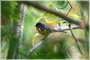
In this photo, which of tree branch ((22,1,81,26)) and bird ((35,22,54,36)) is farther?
bird ((35,22,54,36))

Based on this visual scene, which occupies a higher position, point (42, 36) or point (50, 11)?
point (50, 11)

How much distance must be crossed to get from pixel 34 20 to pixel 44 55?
9.3 inches

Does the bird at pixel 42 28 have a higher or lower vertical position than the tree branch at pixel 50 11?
lower

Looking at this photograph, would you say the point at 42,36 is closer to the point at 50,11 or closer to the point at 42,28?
the point at 42,28

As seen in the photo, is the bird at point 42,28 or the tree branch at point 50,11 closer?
the tree branch at point 50,11

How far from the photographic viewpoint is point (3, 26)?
6.78 ft

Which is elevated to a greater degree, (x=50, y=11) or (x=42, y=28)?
(x=50, y=11)

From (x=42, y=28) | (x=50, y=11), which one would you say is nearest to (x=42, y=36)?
(x=42, y=28)

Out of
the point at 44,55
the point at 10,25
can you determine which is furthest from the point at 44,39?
the point at 10,25

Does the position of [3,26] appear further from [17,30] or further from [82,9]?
[82,9]

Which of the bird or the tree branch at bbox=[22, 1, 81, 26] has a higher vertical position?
the tree branch at bbox=[22, 1, 81, 26]

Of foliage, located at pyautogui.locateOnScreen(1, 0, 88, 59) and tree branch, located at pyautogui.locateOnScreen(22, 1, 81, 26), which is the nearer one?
tree branch, located at pyautogui.locateOnScreen(22, 1, 81, 26)

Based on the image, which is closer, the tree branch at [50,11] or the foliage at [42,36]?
the tree branch at [50,11]

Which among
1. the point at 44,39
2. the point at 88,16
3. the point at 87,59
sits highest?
the point at 88,16
